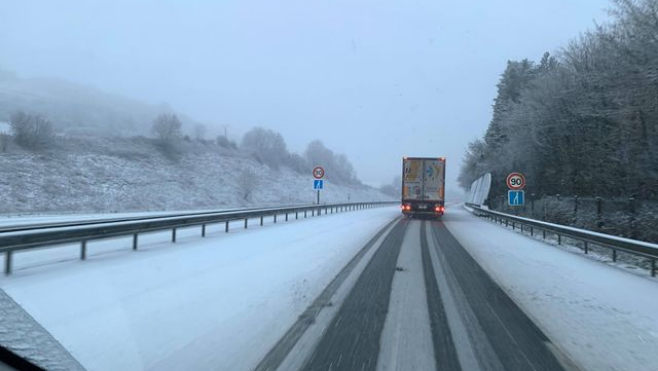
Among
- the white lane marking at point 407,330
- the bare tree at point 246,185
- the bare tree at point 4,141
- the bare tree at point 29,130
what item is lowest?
the white lane marking at point 407,330

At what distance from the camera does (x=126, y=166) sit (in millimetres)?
60031

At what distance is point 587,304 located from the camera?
27.9 feet

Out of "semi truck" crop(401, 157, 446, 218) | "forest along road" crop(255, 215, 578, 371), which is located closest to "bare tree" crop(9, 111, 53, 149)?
"semi truck" crop(401, 157, 446, 218)

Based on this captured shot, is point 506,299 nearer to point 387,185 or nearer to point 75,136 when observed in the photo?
point 75,136

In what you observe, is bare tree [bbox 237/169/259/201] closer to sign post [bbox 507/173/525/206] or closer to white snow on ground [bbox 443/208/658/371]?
sign post [bbox 507/173/525/206]

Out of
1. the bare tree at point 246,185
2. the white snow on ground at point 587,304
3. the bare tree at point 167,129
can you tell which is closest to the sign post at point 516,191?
the white snow on ground at point 587,304

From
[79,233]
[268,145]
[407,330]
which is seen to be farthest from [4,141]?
[268,145]

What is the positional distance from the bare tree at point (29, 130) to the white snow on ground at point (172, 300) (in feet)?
129

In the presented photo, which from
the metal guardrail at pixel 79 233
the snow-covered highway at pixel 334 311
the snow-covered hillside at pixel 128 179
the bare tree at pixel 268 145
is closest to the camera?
the snow-covered highway at pixel 334 311

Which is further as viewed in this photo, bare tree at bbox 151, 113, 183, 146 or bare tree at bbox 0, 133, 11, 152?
bare tree at bbox 151, 113, 183, 146

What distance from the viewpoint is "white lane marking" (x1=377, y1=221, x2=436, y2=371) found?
5.41m

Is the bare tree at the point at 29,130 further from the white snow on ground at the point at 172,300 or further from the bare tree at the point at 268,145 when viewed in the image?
the bare tree at the point at 268,145

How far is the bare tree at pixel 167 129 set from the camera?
7538 cm

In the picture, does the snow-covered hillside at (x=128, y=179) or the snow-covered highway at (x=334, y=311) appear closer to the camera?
the snow-covered highway at (x=334, y=311)
